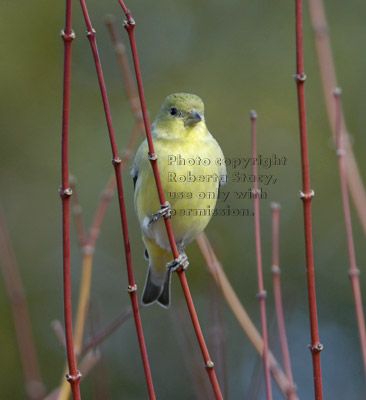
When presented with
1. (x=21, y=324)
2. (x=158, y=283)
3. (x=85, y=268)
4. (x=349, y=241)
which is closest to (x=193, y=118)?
(x=158, y=283)

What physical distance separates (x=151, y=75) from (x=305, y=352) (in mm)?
3327

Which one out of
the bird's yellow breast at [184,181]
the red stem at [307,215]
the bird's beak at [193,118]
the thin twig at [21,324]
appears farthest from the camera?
the bird's beak at [193,118]

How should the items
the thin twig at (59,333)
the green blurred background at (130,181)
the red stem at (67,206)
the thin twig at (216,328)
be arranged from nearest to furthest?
the red stem at (67,206) → the thin twig at (216,328) → the thin twig at (59,333) → the green blurred background at (130,181)

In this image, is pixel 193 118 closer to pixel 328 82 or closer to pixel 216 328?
pixel 328 82

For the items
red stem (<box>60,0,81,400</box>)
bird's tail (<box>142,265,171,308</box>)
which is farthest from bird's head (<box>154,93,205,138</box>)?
red stem (<box>60,0,81,400</box>)

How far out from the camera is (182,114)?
381cm

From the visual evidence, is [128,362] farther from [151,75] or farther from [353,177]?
[353,177]

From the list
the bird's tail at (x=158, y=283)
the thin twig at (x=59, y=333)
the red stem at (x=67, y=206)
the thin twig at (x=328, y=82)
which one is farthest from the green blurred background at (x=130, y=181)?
the red stem at (x=67, y=206)

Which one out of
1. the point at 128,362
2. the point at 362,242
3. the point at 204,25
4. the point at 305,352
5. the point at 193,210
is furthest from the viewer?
the point at 204,25

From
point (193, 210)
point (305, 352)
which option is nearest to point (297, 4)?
point (193, 210)

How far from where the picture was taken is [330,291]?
690 centimetres

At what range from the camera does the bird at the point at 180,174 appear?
3.49 m

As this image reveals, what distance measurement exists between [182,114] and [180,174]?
483 millimetres

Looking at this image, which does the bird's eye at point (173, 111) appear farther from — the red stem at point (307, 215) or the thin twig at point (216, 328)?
the red stem at point (307, 215)
